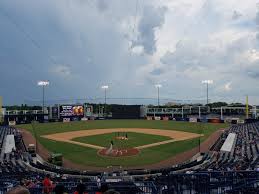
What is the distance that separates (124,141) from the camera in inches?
2076

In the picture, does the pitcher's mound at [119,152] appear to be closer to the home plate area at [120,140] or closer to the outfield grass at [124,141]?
the home plate area at [120,140]

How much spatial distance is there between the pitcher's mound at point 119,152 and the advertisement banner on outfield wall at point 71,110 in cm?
3892

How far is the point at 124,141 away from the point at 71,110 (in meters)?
33.6

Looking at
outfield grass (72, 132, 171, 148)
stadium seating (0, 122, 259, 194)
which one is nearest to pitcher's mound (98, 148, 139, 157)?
outfield grass (72, 132, 171, 148)

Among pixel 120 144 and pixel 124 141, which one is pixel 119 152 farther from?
pixel 124 141

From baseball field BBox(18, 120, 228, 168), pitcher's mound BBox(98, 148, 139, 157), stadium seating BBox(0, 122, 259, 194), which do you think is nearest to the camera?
stadium seating BBox(0, 122, 259, 194)

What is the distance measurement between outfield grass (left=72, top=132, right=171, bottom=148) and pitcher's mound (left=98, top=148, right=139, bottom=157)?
10.7 feet

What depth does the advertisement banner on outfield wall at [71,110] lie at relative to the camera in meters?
81.8

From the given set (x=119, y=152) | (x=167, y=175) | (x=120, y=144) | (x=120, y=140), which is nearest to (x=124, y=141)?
(x=120, y=140)

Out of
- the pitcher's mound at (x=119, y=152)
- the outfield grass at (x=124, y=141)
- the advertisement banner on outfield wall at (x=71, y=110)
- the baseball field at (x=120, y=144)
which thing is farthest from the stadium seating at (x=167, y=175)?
the advertisement banner on outfield wall at (x=71, y=110)

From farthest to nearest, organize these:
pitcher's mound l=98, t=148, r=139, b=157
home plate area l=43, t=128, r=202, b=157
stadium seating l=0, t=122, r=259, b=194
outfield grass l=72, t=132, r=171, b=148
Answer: outfield grass l=72, t=132, r=171, b=148 < home plate area l=43, t=128, r=202, b=157 < pitcher's mound l=98, t=148, r=139, b=157 < stadium seating l=0, t=122, r=259, b=194

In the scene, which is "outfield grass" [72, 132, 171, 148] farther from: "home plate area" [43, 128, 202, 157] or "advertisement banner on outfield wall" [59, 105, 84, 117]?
"advertisement banner on outfield wall" [59, 105, 84, 117]

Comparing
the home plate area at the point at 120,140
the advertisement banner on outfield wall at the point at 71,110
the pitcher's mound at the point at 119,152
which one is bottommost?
the pitcher's mound at the point at 119,152

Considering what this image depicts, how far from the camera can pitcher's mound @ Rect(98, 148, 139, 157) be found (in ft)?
138
